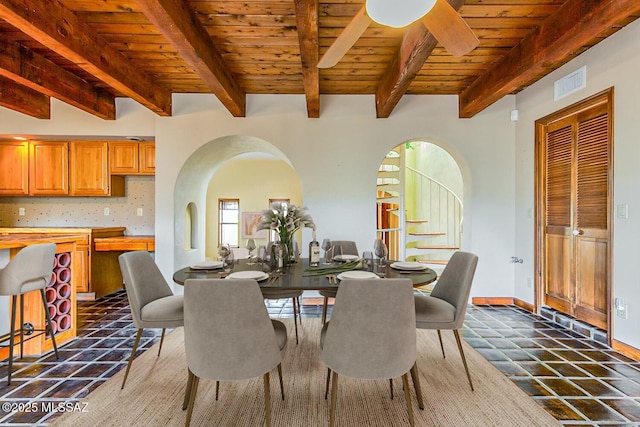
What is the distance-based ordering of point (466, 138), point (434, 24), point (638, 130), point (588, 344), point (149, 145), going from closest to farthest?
point (434, 24) < point (638, 130) < point (588, 344) < point (466, 138) < point (149, 145)

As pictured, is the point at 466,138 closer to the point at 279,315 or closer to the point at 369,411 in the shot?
the point at 279,315

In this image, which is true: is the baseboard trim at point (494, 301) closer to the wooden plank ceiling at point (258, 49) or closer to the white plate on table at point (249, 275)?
the wooden plank ceiling at point (258, 49)

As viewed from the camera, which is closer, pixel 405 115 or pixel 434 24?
pixel 434 24

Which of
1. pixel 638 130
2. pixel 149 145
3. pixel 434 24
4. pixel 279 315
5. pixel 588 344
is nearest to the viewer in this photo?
pixel 434 24

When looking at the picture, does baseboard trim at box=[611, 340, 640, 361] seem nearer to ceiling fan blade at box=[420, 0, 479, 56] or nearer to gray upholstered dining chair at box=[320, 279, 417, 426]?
gray upholstered dining chair at box=[320, 279, 417, 426]

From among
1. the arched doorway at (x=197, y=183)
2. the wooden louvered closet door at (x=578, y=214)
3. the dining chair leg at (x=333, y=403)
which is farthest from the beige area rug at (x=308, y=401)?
the arched doorway at (x=197, y=183)

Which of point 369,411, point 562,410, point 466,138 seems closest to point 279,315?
point 369,411

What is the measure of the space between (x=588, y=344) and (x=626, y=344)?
0.26 m

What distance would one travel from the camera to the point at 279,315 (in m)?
3.48

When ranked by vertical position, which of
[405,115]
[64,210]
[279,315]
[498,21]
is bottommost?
[279,315]

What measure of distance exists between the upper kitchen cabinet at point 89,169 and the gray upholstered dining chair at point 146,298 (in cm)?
288

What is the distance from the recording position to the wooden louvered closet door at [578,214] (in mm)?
2770

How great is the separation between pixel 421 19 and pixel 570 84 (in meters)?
2.28

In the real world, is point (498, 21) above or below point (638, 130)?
above
